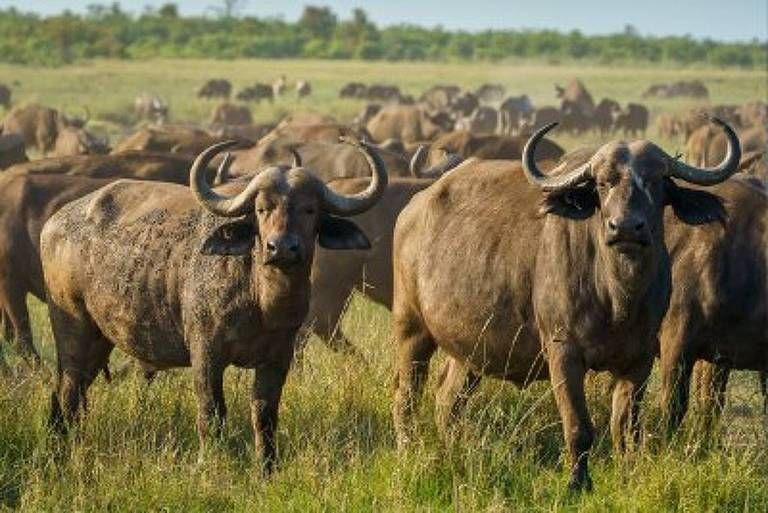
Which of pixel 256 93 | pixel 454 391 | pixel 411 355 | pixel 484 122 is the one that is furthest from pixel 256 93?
pixel 454 391

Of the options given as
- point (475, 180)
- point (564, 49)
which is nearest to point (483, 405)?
point (475, 180)

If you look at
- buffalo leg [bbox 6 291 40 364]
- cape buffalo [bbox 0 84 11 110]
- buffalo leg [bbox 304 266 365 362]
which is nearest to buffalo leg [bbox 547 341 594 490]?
buffalo leg [bbox 304 266 365 362]

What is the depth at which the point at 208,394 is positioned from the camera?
671cm

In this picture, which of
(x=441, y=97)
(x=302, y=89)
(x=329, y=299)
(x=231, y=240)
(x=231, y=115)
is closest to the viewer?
(x=231, y=240)

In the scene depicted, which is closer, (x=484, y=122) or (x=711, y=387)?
(x=711, y=387)

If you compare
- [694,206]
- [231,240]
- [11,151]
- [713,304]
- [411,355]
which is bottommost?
[11,151]

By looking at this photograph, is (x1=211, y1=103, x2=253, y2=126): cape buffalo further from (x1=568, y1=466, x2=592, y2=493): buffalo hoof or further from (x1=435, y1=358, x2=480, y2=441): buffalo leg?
(x1=568, y1=466, x2=592, y2=493): buffalo hoof

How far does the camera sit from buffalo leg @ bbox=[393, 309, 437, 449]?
7465 millimetres

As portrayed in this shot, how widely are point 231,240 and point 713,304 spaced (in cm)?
233

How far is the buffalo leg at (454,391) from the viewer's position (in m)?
7.27

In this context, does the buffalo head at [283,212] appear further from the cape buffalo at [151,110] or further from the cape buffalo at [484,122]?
the cape buffalo at [151,110]

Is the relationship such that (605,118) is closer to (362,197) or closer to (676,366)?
(676,366)

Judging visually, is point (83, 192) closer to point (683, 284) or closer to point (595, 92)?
point (683, 284)

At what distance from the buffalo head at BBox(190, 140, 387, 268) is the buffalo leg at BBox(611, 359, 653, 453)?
1.28 metres
